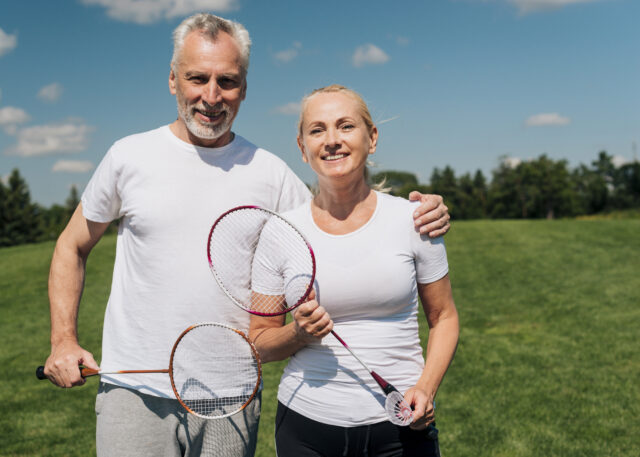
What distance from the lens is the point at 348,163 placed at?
2.63 m

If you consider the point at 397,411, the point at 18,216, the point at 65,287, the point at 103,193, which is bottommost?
the point at 397,411

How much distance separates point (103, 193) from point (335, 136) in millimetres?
1277

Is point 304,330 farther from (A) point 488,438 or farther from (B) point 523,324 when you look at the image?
(B) point 523,324

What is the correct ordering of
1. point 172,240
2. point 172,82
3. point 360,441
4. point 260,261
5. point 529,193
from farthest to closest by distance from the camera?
point 529,193 → point 172,82 → point 172,240 → point 260,261 → point 360,441

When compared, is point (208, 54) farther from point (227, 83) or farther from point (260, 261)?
point (260, 261)

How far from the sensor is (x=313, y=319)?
2389mm

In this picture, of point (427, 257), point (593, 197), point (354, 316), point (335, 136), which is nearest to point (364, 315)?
point (354, 316)

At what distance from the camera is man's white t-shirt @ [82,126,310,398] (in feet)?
9.27

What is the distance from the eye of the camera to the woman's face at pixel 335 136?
263 cm

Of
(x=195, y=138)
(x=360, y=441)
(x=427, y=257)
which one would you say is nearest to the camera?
(x=360, y=441)

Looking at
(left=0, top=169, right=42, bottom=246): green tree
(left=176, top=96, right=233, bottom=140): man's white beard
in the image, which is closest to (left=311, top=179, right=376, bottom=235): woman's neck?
(left=176, top=96, right=233, bottom=140): man's white beard

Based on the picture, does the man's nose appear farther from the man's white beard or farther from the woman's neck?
the woman's neck

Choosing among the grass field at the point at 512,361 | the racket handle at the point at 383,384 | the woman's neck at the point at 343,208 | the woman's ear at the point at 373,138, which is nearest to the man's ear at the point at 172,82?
the woman's neck at the point at 343,208

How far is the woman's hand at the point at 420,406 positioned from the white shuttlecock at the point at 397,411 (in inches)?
0.9
